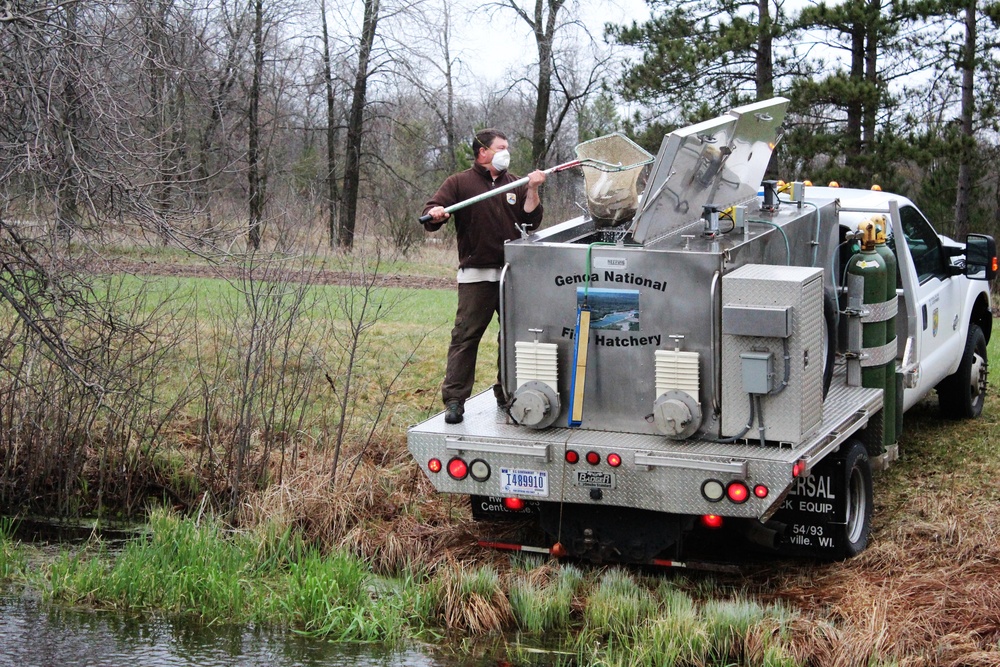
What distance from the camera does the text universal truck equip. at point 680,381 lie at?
6.04m

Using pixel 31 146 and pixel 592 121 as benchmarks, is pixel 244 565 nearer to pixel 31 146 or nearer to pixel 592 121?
pixel 31 146

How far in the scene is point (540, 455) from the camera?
6.30 m

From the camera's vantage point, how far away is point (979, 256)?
9.07m

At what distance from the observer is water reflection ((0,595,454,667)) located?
19.5ft

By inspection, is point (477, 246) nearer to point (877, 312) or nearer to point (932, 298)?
point (877, 312)

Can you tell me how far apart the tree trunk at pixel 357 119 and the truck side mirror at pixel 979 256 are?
23402 millimetres

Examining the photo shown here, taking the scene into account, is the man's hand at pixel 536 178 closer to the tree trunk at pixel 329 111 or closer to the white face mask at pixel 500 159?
the white face mask at pixel 500 159

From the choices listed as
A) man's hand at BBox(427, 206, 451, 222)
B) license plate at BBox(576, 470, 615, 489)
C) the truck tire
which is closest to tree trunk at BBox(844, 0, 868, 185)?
the truck tire

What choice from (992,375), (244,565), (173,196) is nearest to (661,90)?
(992,375)

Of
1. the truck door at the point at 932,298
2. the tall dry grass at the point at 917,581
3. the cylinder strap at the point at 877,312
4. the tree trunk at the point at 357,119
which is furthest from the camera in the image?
the tree trunk at the point at 357,119

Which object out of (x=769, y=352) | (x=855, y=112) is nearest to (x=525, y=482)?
(x=769, y=352)

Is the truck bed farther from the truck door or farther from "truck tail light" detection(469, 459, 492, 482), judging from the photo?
the truck door

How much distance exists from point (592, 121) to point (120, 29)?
32.1m

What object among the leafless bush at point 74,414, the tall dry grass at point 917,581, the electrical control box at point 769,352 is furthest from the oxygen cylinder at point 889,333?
the leafless bush at point 74,414
